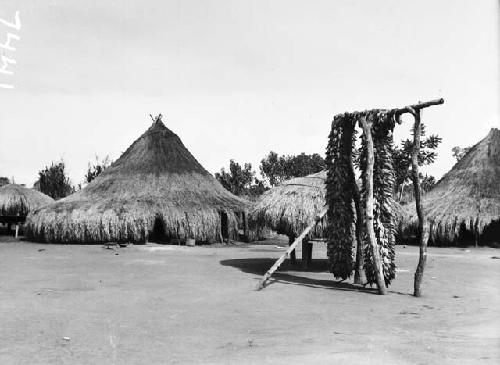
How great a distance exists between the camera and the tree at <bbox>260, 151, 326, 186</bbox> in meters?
51.4

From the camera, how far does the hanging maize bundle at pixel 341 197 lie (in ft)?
36.0

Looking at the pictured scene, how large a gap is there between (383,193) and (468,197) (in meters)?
13.8

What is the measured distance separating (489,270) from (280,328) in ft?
30.1

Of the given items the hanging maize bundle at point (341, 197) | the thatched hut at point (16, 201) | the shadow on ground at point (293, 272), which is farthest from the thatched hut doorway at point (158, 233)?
the hanging maize bundle at point (341, 197)

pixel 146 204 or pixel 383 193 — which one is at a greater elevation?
pixel 146 204

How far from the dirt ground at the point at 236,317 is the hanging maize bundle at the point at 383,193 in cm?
53

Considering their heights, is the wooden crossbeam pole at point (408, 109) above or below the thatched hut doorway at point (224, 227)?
above

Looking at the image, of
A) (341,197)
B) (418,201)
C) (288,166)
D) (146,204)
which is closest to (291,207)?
(341,197)

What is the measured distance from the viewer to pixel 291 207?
43.7 feet

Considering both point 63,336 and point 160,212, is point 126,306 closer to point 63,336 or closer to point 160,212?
point 63,336

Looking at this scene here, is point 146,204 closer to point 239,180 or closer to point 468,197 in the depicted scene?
point 468,197

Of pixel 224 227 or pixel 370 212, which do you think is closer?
pixel 370 212

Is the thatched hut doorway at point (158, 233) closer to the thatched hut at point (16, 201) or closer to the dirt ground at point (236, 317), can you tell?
the thatched hut at point (16, 201)

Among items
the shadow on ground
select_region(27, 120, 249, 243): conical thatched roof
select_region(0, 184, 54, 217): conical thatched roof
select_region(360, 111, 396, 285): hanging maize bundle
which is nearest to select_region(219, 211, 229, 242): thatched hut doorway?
select_region(27, 120, 249, 243): conical thatched roof
